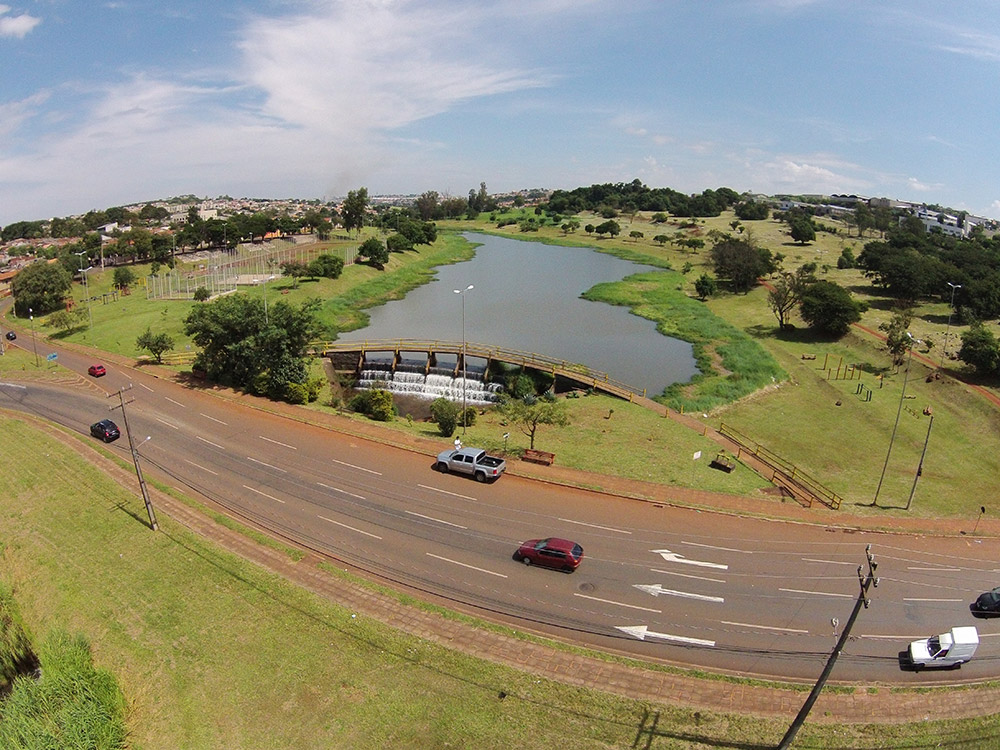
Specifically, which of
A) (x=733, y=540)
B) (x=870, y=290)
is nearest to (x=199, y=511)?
(x=733, y=540)

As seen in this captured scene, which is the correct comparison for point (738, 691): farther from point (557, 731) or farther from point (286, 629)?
point (286, 629)

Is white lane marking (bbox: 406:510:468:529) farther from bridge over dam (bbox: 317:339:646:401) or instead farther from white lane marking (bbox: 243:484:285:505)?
bridge over dam (bbox: 317:339:646:401)

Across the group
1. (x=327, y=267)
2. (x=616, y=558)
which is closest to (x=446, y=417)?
(x=616, y=558)

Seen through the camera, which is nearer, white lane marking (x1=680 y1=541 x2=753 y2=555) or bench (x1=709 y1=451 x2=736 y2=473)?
white lane marking (x1=680 y1=541 x2=753 y2=555)

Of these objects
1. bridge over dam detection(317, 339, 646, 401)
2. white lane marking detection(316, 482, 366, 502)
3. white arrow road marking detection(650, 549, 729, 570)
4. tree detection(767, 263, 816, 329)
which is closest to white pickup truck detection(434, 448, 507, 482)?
white lane marking detection(316, 482, 366, 502)

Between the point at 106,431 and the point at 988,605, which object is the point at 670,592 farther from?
the point at 106,431

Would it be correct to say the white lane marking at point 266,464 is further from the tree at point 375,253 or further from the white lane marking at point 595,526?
the tree at point 375,253
